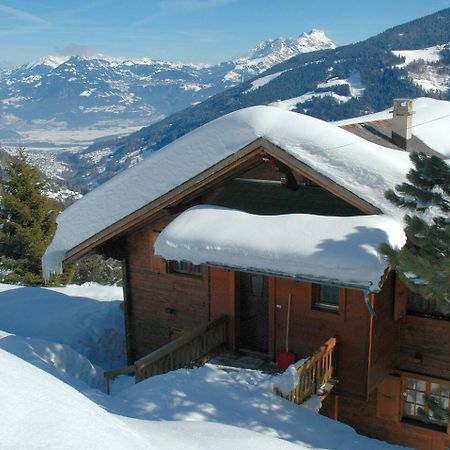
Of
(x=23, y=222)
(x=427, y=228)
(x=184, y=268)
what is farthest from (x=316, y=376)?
(x=23, y=222)

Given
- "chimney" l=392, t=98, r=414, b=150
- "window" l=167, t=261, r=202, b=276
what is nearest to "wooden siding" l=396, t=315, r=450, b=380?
"window" l=167, t=261, r=202, b=276

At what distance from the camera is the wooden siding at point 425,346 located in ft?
38.2

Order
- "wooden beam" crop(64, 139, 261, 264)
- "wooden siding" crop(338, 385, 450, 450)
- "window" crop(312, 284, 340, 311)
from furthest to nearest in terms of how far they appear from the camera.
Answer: "wooden siding" crop(338, 385, 450, 450), "wooden beam" crop(64, 139, 261, 264), "window" crop(312, 284, 340, 311)

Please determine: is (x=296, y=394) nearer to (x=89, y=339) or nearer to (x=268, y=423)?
(x=268, y=423)

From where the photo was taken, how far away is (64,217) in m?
13.7

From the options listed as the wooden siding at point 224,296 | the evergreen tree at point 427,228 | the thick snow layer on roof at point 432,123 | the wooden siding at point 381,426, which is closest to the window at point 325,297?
the wooden siding at point 224,296

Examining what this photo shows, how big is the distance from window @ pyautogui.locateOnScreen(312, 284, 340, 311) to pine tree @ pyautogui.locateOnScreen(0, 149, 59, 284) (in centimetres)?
2370

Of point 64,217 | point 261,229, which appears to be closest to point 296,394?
point 261,229

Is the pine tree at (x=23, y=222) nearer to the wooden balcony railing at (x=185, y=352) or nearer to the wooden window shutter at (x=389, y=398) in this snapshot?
the wooden balcony railing at (x=185, y=352)

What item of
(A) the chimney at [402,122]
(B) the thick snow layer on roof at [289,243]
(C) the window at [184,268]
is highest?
(A) the chimney at [402,122]

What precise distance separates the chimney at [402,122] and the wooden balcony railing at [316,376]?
8176 mm

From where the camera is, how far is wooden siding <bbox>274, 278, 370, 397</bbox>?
10969mm

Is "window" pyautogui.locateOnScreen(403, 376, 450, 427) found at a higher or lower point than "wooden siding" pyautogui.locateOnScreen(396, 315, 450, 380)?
lower

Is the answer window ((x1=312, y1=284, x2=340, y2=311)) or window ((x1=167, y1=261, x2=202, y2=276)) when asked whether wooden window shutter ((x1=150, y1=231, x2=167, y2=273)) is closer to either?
window ((x1=167, y1=261, x2=202, y2=276))
